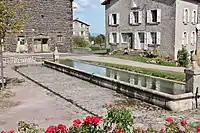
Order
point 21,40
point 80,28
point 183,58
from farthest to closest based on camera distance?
point 80,28, point 21,40, point 183,58

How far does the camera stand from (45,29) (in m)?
36.1

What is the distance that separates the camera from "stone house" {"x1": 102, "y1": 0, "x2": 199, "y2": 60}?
85.4 feet

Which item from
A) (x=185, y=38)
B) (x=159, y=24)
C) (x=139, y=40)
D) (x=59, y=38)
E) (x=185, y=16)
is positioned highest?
(x=185, y=16)

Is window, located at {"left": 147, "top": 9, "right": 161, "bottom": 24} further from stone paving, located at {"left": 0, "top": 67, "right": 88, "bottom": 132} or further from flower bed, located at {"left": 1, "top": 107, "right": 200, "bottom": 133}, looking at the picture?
flower bed, located at {"left": 1, "top": 107, "right": 200, "bottom": 133}

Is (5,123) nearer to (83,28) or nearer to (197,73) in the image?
(197,73)

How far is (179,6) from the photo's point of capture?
2583 cm

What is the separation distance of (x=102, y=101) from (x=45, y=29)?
26.7m

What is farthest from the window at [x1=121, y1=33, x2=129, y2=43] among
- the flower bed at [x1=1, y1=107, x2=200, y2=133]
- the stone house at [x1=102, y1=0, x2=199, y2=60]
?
the flower bed at [x1=1, y1=107, x2=200, y2=133]

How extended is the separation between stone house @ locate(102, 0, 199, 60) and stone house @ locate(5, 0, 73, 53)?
21.9 ft

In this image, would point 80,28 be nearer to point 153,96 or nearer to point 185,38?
point 185,38

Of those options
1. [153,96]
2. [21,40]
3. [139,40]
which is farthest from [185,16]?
[21,40]

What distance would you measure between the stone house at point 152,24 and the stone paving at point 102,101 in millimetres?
13059

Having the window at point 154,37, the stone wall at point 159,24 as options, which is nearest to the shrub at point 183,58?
the stone wall at point 159,24

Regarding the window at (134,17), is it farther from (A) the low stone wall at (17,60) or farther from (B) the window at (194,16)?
(A) the low stone wall at (17,60)
